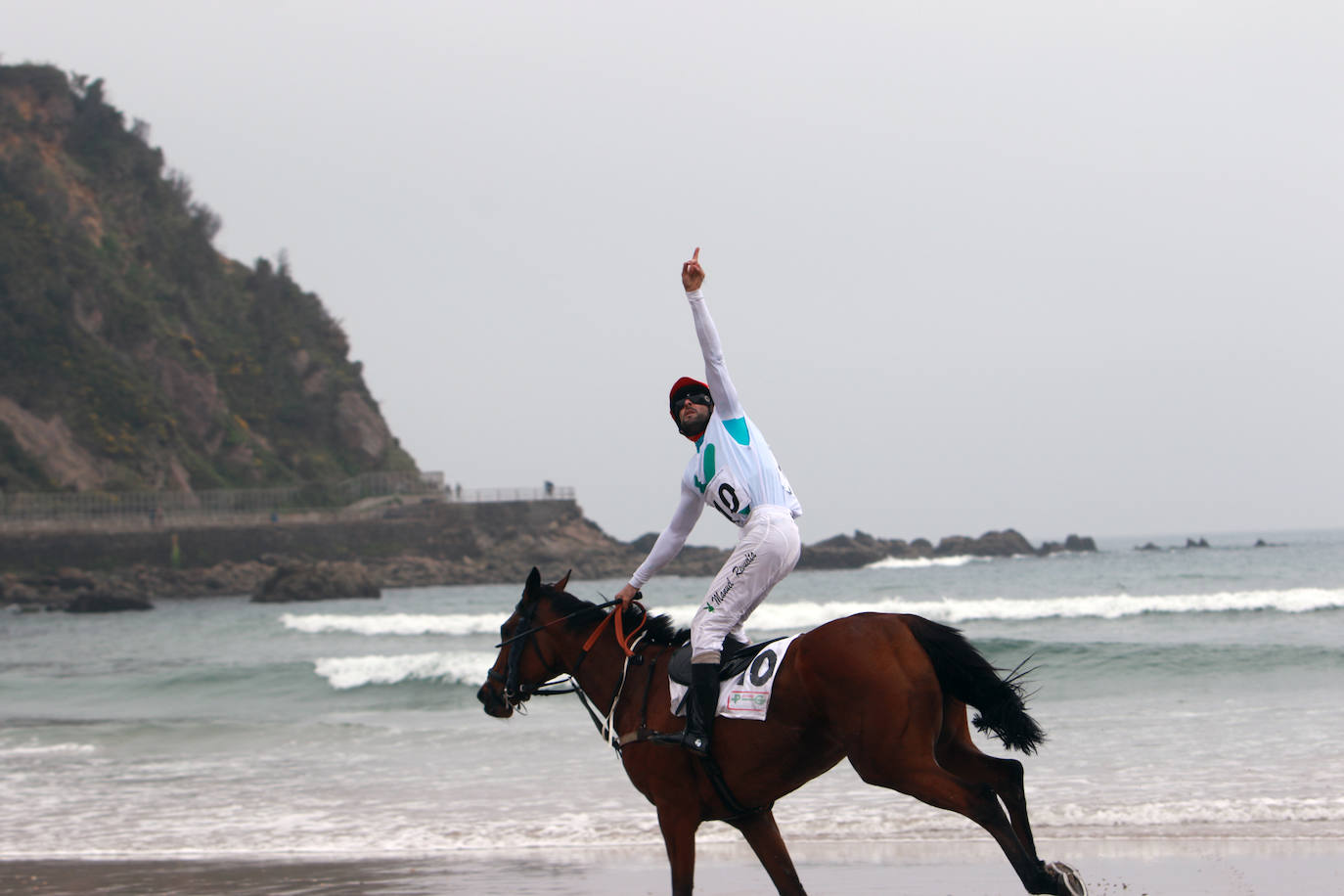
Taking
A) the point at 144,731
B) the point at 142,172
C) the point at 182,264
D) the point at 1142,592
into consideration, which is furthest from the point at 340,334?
the point at 144,731

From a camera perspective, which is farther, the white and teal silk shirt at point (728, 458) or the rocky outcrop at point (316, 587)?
the rocky outcrop at point (316, 587)

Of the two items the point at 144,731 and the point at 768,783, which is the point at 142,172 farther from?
the point at 768,783

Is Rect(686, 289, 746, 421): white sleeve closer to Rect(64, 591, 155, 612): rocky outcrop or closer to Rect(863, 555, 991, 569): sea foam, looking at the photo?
Rect(64, 591, 155, 612): rocky outcrop

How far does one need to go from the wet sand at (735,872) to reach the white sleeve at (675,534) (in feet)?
8.74

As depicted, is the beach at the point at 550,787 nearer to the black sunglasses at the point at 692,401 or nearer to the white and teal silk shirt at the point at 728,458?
the white and teal silk shirt at the point at 728,458

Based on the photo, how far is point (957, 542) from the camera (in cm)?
8562

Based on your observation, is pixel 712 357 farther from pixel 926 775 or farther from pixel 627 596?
pixel 926 775

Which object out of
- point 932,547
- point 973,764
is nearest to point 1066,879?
point 973,764

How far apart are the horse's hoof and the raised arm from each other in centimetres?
221

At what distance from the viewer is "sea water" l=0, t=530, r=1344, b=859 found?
9.42 meters

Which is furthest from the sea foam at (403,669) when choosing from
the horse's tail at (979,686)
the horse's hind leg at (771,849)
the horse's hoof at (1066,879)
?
the horse's hoof at (1066,879)

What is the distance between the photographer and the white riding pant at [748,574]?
5457mm

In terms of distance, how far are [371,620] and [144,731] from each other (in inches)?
831

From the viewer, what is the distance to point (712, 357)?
213 inches
